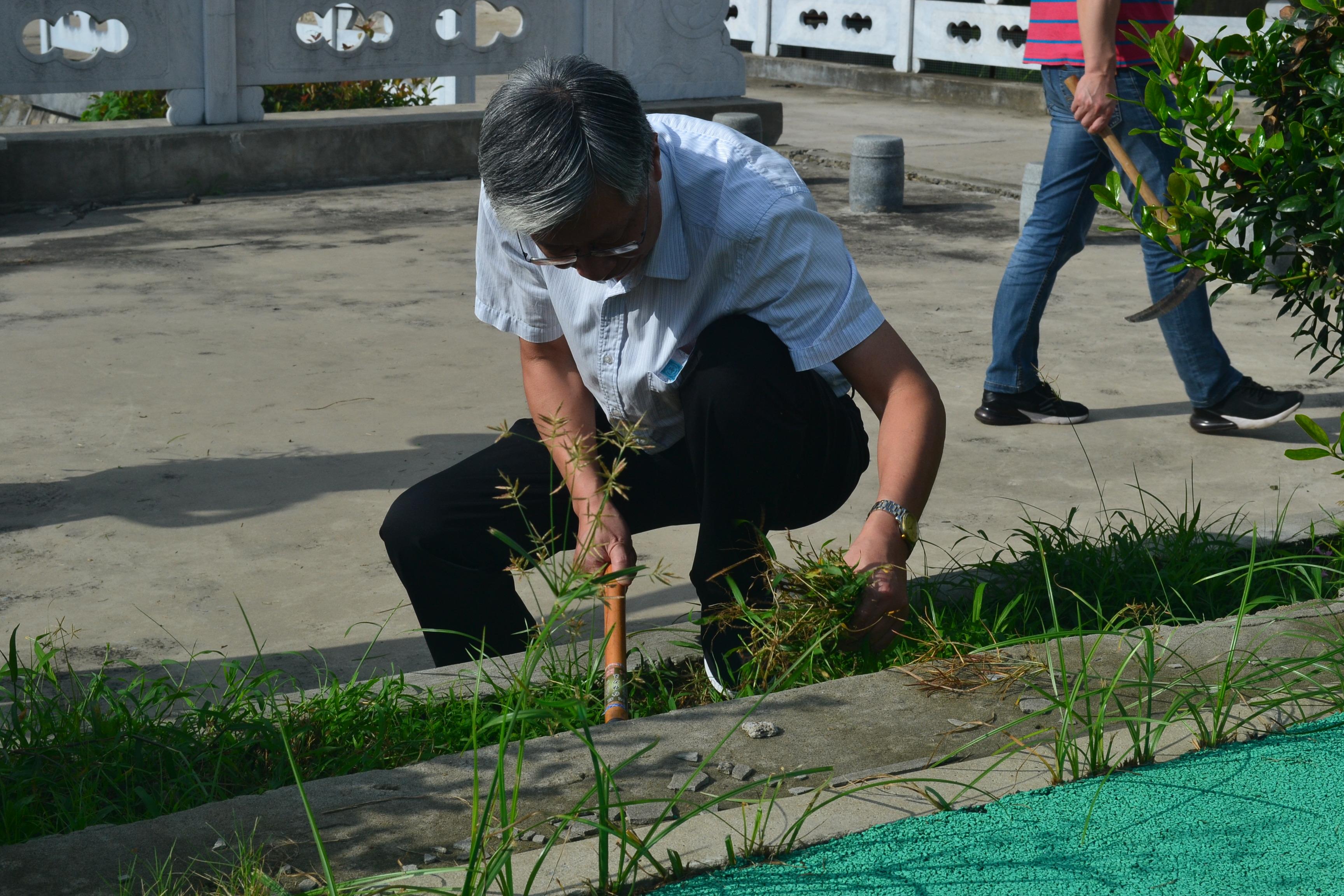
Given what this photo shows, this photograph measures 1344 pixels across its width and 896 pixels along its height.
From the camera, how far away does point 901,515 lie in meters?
2.35

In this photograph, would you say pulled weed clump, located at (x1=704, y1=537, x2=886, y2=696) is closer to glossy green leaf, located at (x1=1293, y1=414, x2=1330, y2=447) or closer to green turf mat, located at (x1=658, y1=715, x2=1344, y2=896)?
green turf mat, located at (x1=658, y1=715, x2=1344, y2=896)

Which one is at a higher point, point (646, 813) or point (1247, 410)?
point (1247, 410)

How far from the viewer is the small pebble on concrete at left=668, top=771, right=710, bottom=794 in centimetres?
199

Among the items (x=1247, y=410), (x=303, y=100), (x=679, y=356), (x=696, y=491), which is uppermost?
(x=303, y=100)

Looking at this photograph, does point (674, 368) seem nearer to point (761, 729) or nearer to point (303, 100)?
point (761, 729)

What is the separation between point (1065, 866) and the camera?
6.02ft

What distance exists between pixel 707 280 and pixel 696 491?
0.39 meters

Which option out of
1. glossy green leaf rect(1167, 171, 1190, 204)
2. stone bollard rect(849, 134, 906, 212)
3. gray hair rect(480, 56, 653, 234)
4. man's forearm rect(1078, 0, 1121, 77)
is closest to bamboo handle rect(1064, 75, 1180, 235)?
man's forearm rect(1078, 0, 1121, 77)

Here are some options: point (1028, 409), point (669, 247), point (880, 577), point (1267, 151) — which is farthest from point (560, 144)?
point (1028, 409)

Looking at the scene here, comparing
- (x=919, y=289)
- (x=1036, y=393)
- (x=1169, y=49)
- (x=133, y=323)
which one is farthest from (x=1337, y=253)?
(x=133, y=323)

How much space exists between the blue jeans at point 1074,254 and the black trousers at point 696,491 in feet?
6.17

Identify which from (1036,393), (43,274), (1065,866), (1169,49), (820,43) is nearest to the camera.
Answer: (1065,866)

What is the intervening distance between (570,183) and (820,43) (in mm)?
14731

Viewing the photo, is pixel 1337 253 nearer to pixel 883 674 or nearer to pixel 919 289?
pixel 883 674
